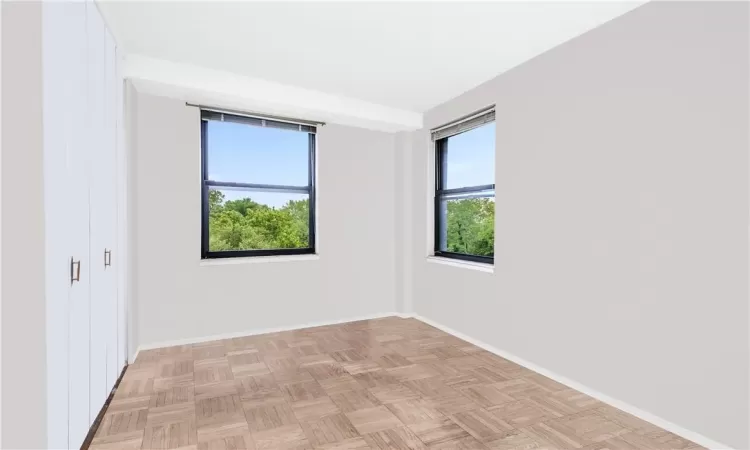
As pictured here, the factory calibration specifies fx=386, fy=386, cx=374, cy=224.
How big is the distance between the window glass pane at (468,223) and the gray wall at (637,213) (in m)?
0.34

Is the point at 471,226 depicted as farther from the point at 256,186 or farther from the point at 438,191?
the point at 256,186

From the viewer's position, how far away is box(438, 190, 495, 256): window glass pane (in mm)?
3785

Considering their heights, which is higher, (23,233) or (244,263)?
(23,233)

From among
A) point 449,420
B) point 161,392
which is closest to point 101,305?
point 161,392

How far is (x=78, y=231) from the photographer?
1886mm

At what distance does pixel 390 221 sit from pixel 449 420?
2869 mm

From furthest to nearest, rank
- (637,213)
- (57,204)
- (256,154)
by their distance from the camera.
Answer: (256,154), (637,213), (57,204)

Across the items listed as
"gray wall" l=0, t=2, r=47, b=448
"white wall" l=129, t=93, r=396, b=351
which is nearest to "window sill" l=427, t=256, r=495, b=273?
"white wall" l=129, t=93, r=396, b=351

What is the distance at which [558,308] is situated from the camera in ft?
9.44

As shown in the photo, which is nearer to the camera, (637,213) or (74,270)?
(74,270)

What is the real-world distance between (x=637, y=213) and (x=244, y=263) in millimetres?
3410

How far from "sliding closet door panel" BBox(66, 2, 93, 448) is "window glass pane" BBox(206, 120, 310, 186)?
1910 mm

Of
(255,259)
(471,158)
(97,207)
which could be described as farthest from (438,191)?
(97,207)

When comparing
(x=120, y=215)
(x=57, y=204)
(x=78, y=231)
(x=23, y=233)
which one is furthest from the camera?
(x=120, y=215)
